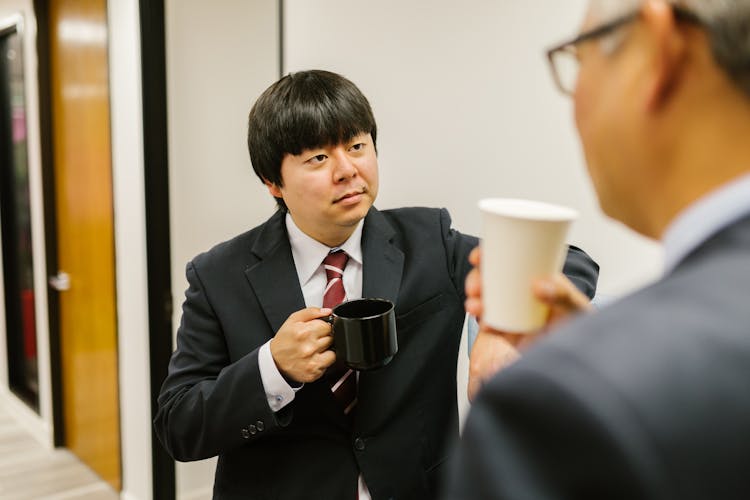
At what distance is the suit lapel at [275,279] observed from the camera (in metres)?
1.30

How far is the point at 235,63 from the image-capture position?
2.70 meters

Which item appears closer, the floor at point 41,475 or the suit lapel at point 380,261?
the suit lapel at point 380,261

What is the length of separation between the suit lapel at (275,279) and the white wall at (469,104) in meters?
0.55

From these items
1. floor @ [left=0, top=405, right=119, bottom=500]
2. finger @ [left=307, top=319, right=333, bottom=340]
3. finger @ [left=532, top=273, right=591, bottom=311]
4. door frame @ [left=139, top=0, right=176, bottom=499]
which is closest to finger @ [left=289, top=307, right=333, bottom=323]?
finger @ [left=307, top=319, right=333, bottom=340]

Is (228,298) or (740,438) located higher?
(740,438)

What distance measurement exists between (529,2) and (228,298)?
3.05ft

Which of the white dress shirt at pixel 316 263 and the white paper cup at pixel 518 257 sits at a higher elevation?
the white paper cup at pixel 518 257

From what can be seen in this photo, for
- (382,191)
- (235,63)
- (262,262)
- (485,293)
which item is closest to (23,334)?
(235,63)

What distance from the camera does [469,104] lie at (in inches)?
65.0

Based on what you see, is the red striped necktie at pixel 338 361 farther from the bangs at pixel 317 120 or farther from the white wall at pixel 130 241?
the white wall at pixel 130 241

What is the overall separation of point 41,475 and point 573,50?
3.58 meters

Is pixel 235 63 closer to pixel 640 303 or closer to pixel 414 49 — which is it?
Result: pixel 414 49

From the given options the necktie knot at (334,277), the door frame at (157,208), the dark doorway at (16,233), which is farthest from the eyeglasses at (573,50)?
the dark doorway at (16,233)

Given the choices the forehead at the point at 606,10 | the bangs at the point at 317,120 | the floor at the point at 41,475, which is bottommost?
the floor at the point at 41,475
